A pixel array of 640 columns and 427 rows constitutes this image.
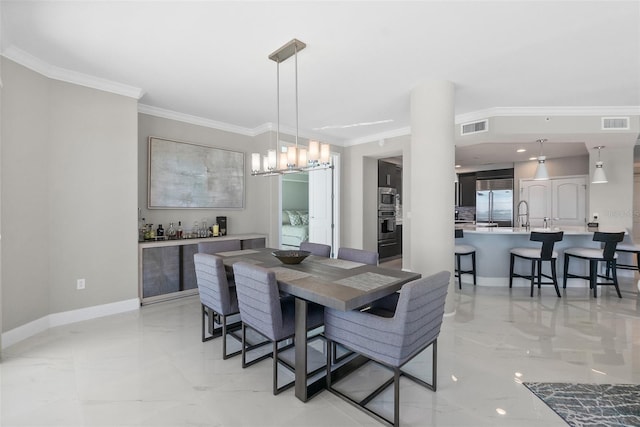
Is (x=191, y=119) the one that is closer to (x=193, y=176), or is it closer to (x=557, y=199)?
(x=193, y=176)

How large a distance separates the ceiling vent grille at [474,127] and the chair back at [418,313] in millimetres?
3282

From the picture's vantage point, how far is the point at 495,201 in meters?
7.66

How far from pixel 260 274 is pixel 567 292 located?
4645 millimetres

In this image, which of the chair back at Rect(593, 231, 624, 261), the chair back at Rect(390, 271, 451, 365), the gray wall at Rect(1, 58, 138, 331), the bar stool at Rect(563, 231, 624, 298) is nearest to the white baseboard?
the gray wall at Rect(1, 58, 138, 331)

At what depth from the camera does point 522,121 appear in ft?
13.6

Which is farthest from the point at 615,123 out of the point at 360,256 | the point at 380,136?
the point at 360,256

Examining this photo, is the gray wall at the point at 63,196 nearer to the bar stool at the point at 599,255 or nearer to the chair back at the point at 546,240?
the chair back at the point at 546,240

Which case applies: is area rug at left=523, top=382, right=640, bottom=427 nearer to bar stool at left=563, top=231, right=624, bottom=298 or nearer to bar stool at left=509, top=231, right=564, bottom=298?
bar stool at left=509, top=231, right=564, bottom=298

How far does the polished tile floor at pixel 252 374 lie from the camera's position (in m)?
1.75

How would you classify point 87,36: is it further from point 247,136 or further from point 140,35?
point 247,136

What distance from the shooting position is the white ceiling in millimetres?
2184

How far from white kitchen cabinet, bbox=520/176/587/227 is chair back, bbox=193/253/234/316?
736 cm

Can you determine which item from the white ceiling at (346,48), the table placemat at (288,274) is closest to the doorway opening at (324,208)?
the white ceiling at (346,48)

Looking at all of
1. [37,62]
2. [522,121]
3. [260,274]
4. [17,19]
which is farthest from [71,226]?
[522,121]
